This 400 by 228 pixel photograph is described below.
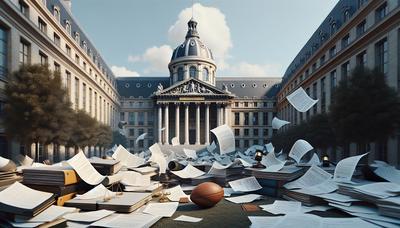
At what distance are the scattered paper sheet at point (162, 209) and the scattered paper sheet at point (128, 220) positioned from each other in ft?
1.87

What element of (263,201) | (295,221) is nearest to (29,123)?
(263,201)

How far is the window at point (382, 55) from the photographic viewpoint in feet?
105

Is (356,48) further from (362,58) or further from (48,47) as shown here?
(48,47)

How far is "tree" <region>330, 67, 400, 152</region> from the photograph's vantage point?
24641mm

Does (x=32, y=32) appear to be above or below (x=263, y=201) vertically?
above

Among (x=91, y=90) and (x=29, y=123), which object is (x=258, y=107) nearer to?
(x=91, y=90)

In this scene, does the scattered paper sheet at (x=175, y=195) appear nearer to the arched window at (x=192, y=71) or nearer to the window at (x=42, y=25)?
the window at (x=42, y=25)

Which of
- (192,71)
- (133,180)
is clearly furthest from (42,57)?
(192,71)

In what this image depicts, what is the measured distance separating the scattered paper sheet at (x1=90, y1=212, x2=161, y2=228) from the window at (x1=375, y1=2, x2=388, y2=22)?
34297 mm

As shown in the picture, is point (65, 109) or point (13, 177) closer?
point (13, 177)

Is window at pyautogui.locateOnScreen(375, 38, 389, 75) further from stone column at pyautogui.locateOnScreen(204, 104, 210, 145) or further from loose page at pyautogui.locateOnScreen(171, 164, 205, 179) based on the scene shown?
stone column at pyautogui.locateOnScreen(204, 104, 210, 145)

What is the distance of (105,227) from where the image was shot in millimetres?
10086

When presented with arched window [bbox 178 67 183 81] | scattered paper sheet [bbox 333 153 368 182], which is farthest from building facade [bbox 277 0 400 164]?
arched window [bbox 178 67 183 81]

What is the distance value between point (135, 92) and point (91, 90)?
45.0m
